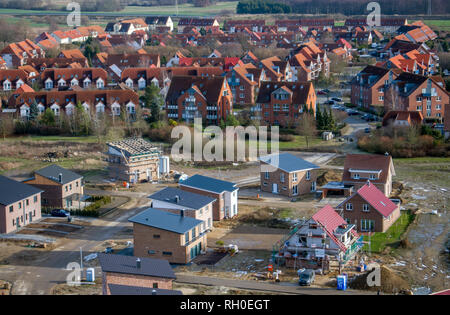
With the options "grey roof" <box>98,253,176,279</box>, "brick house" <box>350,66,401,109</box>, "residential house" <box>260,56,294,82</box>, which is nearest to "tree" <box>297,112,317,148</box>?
"brick house" <box>350,66,401,109</box>

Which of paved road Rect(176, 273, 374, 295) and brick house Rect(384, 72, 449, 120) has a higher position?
brick house Rect(384, 72, 449, 120)

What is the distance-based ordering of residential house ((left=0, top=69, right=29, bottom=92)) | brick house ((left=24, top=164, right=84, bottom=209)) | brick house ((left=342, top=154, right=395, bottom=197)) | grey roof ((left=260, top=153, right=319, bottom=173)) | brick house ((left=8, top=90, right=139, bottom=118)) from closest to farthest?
brick house ((left=24, top=164, right=84, bottom=209)) < brick house ((left=342, top=154, right=395, bottom=197)) < grey roof ((left=260, top=153, right=319, bottom=173)) < brick house ((left=8, top=90, right=139, bottom=118)) < residential house ((left=0, top=69, right=29, bottom=92))

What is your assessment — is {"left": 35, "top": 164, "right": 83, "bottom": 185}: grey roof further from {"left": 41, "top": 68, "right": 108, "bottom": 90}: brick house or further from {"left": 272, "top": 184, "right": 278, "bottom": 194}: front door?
{"left": 41, "top": 68, "right": 108, "bottom": 90}: brick house

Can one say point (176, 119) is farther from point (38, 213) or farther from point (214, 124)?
point (38, 213)

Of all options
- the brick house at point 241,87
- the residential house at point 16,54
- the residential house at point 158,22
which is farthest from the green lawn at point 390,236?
the residential house at point 158,22

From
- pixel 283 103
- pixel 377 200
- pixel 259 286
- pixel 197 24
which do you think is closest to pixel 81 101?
pixel 283 103

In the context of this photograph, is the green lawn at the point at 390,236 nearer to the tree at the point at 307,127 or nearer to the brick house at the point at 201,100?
the tree at the point at 307,127
